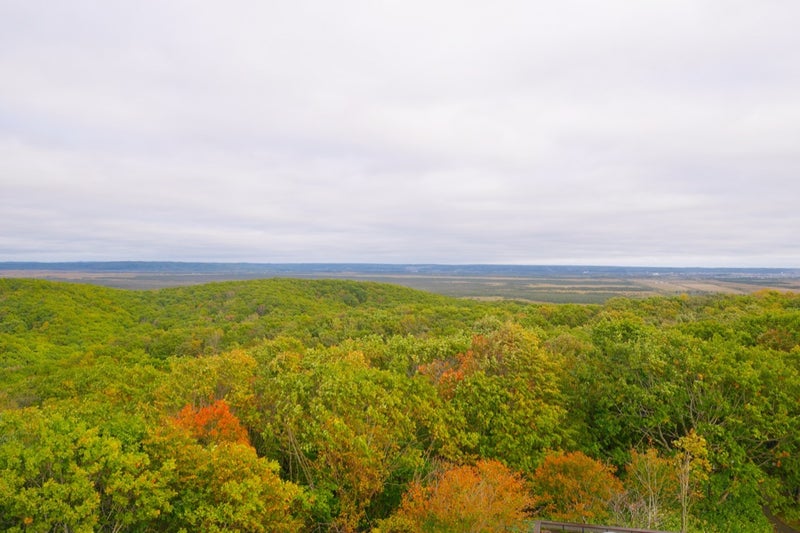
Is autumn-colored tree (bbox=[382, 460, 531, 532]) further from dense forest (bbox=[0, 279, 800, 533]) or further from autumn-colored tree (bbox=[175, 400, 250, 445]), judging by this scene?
autumn-colored tree (bbox=[175, 400, 250, 445])

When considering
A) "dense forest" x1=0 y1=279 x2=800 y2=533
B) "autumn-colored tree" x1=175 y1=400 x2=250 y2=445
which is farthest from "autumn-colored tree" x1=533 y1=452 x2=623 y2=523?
"autumn-colored tree" x1=175 y1=400 x2=250 y2=445

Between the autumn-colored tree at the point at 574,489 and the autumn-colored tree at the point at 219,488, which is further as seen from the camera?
the autumn-colored tree at the point at 574,489

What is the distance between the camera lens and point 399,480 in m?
25.8

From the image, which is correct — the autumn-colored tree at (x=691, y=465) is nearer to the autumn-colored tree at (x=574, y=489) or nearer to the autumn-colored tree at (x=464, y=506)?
the autumn-colored tree at (x=574, y=489)

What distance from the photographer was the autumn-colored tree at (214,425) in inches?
899

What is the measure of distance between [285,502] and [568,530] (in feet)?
38.0

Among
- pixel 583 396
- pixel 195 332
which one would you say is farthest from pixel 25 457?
pixel 195 332

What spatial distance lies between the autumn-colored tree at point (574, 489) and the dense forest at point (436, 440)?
0.10m

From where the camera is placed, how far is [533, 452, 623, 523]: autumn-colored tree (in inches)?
867

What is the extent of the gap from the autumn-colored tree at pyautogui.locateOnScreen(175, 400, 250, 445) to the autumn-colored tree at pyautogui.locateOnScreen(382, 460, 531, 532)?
9251 millimetres

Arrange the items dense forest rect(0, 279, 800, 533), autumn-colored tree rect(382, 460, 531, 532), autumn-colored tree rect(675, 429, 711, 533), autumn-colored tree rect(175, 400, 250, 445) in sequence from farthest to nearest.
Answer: autumn-colored tree rect(175, 400, 250, 445) → autumn-colored tree rect(675, 429, 711, 533) → autumn-colored tree rect(382, 460, 531, 532) → dense forest rect(0, 279, 800, 533)

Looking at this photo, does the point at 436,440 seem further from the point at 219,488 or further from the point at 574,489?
the point at 219,488

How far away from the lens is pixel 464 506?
58.8ft

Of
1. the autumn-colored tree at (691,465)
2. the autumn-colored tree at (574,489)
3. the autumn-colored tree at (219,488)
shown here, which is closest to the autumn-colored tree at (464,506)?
the autumn-colored tree at (574,489)
